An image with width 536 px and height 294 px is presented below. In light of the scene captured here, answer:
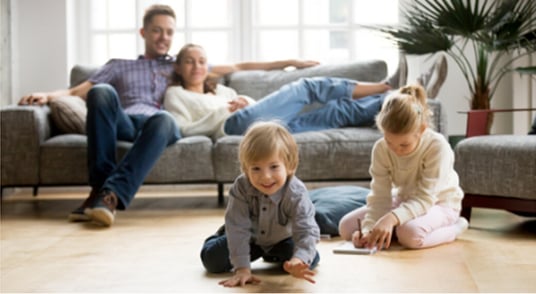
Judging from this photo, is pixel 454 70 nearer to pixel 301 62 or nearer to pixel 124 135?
pixel 301 62

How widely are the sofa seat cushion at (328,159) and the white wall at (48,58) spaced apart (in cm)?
128

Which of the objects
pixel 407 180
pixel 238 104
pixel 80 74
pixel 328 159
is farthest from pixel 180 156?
pixel 407 180

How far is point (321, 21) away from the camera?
559 cm

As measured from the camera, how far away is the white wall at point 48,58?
5371 millimetres

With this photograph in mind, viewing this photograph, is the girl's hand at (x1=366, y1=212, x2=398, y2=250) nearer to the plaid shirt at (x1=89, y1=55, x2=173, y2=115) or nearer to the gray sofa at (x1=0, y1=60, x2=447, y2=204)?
the gray sofa at (x1=0, y1=60, x2=447, y2=204)

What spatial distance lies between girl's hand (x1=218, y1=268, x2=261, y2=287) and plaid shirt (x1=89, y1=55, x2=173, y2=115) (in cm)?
224

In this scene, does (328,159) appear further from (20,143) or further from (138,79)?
(20,143)

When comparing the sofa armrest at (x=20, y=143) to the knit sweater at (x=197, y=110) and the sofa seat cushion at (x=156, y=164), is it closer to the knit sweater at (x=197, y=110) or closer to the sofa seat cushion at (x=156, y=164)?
the sofa seat cushion at (x=156, y=164)

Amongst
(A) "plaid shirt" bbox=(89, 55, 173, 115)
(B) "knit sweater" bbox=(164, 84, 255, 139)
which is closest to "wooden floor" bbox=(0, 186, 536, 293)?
(B) "knit sweater" bbox=(164, 84, 255, 139)

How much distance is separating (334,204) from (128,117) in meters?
1.28

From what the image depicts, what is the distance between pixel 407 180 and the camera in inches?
123

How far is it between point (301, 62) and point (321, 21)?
84 cm

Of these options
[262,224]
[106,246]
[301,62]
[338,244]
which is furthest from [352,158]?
[262,224]

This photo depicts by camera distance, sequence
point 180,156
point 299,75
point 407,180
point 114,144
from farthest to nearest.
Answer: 1. point 299,75
2. point 180,156
3. point 114,144
4. point 407,180
